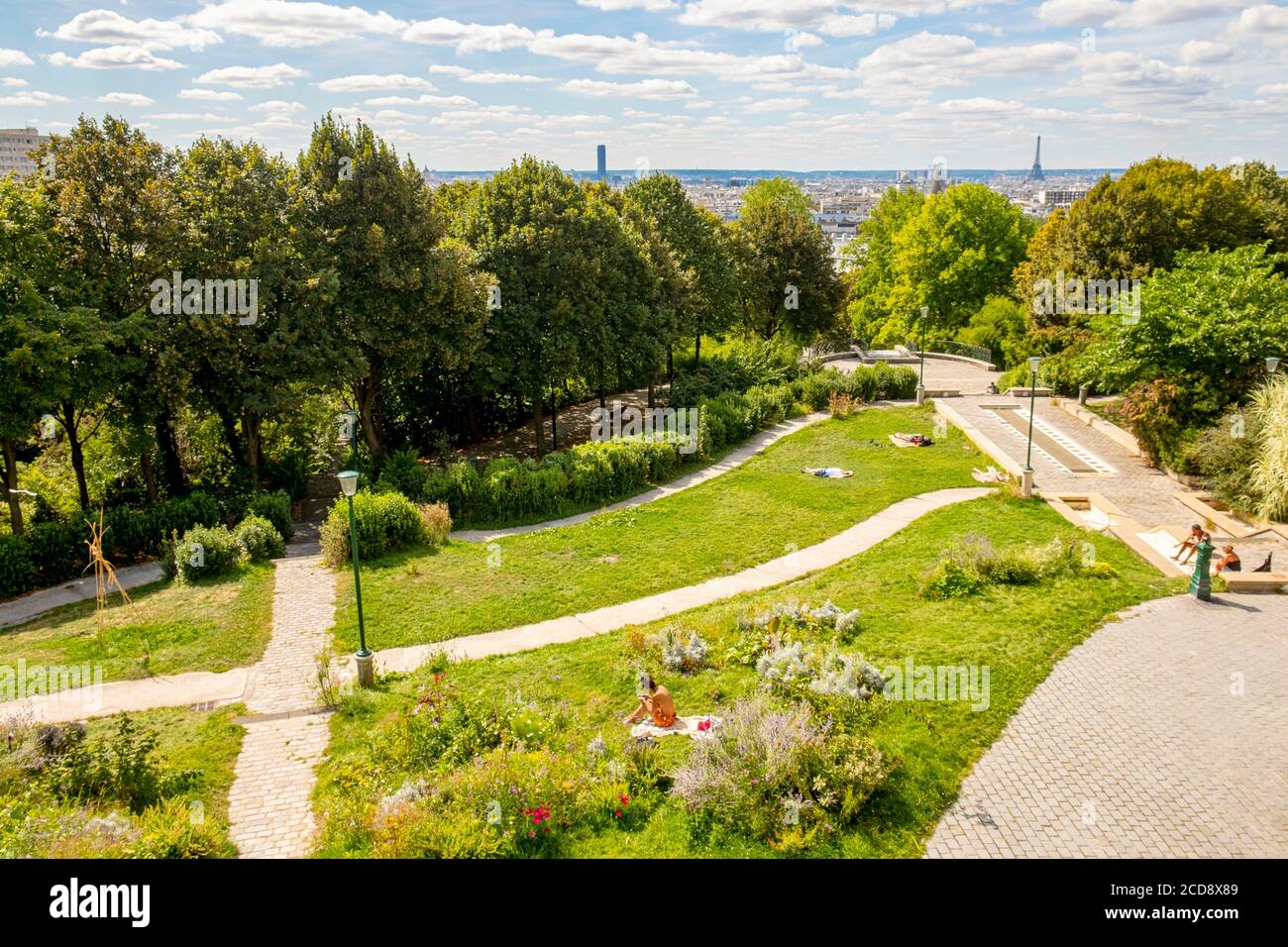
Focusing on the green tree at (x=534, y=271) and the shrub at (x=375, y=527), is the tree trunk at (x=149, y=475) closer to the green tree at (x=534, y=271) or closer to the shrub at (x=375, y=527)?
the shrub at (x=375, y=527)

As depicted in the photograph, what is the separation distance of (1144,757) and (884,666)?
347 cm

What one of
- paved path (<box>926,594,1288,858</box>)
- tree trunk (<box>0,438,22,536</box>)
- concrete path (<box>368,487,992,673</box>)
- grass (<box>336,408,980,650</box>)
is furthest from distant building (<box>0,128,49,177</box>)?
paved path (<box>926,594,1288,858</box>)

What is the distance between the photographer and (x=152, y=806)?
9.70 meters

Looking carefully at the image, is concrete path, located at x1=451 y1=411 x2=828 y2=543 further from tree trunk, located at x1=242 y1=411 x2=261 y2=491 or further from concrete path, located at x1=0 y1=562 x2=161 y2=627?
concrete path, located at x1=0 y1=562 x2=161 y2=627

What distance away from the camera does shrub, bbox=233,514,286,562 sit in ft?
62.6

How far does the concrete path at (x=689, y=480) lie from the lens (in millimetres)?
21672

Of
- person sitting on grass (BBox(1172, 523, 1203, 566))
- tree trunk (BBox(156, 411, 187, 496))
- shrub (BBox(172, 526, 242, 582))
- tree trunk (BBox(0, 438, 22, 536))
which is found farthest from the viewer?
tree trunk (BBox(156, 411, 187, 496))

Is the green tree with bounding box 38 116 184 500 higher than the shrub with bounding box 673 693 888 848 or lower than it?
higher

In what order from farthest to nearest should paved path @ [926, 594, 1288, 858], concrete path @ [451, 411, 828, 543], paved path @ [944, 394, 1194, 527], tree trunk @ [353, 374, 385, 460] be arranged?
tree trunk @ [353, 374, 385, 460] → concrete path @ [451, 411, 828, 543] → paved path @ [944, 394, 1194, 527] → paved path @ [926, 594, 1288, 858]

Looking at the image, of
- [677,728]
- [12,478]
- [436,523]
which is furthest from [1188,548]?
[12,478]

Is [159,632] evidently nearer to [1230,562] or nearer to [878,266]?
[1230,562]

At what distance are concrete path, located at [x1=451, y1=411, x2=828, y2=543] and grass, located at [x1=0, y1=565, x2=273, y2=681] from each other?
5572 millimetres
